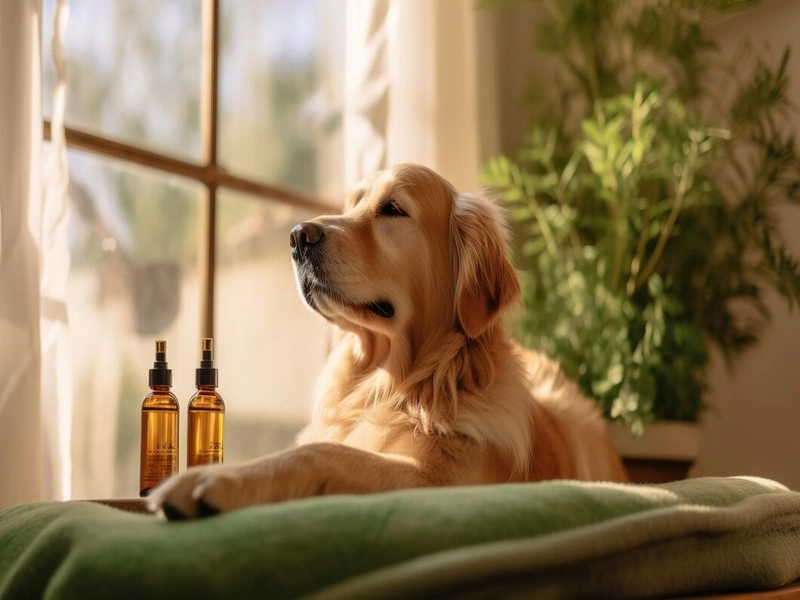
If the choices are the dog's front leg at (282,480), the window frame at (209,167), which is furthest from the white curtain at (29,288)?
the dog's front leg at (282,480)

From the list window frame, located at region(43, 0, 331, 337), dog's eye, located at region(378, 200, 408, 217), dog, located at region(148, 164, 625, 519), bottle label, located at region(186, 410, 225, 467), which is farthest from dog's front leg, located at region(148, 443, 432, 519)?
window frame, located at region(43, 0, 331, 337)

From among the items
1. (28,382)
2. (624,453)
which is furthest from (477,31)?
(28,382)

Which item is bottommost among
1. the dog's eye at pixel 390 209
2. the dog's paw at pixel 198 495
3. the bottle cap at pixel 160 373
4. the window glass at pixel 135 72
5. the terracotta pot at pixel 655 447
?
the terracotta pot at pixel 655 447

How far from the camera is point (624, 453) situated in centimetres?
257

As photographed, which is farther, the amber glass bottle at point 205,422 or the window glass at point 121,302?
the window glass at point 121,302

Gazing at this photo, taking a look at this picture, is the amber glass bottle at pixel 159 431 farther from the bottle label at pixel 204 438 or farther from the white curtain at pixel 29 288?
the white curtain at pixel 29 288

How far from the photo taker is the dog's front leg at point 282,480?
80 centimetres

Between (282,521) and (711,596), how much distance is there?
0.46 m

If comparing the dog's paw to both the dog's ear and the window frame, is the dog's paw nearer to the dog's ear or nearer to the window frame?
the dog's ear

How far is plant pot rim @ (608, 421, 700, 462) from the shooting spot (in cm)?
256

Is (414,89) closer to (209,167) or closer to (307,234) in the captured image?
(209,167)

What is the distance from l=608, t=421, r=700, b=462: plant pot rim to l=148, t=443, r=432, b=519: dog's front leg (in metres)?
1.43

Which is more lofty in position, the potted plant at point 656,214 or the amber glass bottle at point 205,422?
the potted plant at point 656,214

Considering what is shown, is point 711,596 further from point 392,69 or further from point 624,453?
point 392,69
